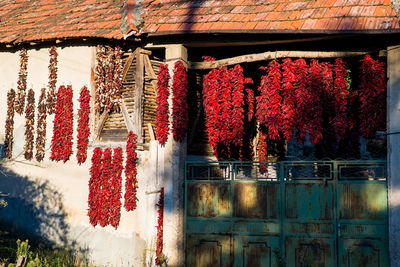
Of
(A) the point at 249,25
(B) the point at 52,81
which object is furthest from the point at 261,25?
(B) the point at 52,81

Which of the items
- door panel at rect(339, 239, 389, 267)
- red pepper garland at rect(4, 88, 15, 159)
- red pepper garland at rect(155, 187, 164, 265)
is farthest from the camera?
red pepper garland at rect(4, 88, 15, 159)

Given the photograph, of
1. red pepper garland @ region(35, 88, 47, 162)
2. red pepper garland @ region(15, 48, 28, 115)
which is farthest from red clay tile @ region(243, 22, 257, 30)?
red pepper garland @ region(15, 48, 28, 115)

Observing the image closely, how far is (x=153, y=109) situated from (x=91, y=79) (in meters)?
1.56

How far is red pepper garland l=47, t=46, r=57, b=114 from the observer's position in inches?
416

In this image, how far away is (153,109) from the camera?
383 inches

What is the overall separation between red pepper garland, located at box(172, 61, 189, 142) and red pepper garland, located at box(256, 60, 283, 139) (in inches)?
61.1

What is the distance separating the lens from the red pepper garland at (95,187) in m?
9.62

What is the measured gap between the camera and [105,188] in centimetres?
955

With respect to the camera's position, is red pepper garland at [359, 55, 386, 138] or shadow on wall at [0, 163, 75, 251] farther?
shadow on wall at [0, 163, 75, 251]

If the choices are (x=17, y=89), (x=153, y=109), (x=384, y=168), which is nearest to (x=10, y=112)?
(x=17, y=89)

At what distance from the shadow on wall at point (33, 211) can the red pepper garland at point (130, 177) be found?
189cm

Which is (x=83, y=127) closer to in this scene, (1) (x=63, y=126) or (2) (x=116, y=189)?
(1) (x=63, y=126)

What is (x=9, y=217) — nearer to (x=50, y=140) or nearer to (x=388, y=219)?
(x=50, y=140)

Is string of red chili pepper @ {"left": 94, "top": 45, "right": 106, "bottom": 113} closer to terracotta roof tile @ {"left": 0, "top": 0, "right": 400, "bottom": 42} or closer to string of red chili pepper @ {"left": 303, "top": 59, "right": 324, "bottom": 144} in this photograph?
terracotta roof tile @ {"left": 0, "top": 0, "right": 400, "bottom": 42}
